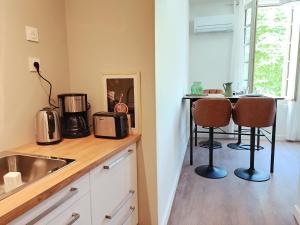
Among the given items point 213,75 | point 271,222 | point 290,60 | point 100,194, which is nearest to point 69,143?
point 100,194

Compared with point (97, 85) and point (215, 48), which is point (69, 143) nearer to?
point (97, 85)

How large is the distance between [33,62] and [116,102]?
2.07 ft

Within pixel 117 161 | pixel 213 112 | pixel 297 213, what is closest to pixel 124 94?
pixel 117 161

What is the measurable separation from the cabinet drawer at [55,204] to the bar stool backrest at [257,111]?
2095 mm

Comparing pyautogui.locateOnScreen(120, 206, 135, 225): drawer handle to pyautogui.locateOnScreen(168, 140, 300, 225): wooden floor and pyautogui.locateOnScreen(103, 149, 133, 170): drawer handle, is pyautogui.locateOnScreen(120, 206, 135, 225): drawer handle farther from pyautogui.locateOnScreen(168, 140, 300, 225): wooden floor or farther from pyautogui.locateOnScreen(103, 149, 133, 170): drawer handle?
pyautogui.locateOnScreen(168, 140, 300, 225): wooden floor

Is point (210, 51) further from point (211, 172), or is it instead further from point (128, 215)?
point (128, 215)

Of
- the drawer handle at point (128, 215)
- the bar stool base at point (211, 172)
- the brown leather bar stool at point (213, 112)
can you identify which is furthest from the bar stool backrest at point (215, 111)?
the drawer handle at point (128, 215)

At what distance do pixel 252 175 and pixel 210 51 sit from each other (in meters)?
2.61

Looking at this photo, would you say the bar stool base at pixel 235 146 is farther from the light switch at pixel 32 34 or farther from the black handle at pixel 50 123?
the light switch at pixel 32 34

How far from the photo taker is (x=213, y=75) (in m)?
4.61

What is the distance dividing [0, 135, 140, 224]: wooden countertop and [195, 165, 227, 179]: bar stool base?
1.60 metres

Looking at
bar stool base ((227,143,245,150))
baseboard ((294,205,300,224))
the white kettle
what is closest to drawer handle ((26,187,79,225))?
the white kettle

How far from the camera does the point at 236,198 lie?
239 cm

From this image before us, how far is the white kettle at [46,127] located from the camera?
1483mm
